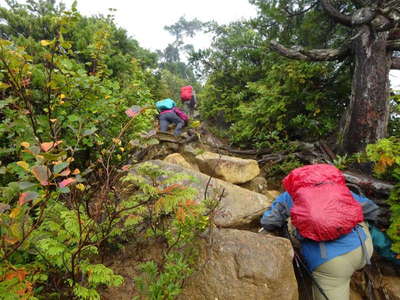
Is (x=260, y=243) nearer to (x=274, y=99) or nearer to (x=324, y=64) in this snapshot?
(x=274, y=99)

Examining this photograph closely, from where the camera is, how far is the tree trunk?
461 cm

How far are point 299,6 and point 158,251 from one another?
8.18 meters

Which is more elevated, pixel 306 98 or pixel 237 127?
pixel 306 98

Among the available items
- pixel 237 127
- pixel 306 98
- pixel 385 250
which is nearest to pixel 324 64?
pixel 306 98

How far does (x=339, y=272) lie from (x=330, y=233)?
514 mm

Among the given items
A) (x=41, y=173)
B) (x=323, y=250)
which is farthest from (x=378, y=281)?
(x=41, y=173)

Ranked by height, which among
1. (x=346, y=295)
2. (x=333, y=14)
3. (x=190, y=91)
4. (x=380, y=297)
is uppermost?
(x=333, y=14)

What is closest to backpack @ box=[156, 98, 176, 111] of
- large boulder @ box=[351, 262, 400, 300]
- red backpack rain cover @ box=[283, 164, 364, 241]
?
red backpack rain cover @ box=[283, 164, 364, 241]

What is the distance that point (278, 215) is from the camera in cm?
→ 308

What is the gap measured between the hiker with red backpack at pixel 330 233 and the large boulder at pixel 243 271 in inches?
13.9

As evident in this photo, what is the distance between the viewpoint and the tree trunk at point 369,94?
15.1 feet

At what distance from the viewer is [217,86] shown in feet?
31.8

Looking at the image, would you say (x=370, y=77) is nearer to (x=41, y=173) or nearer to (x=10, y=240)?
(x=41, y=173)

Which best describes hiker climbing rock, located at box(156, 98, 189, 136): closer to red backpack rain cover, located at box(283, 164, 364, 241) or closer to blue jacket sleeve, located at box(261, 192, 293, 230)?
blue jacket sleeve, located at box(261, 192, 293, 230)
